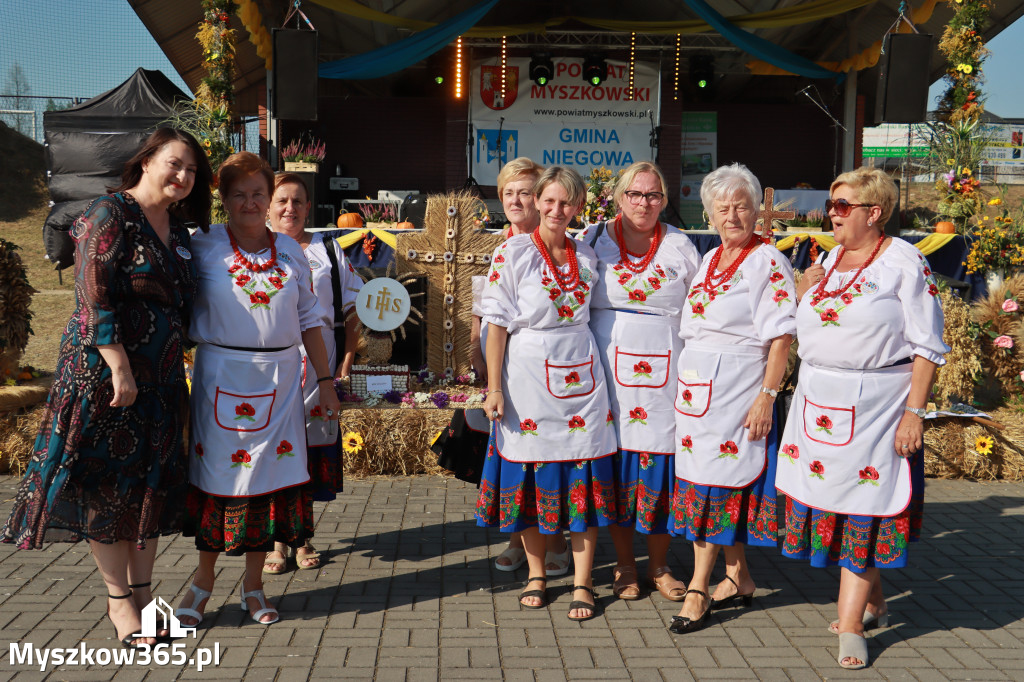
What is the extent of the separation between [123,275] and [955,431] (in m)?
5.12

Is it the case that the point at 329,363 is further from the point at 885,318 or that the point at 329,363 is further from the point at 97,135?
the point at 97,135

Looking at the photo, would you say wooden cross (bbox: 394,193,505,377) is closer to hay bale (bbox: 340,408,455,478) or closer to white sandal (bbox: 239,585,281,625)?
hay bale (bbox: 340,408,455,478)

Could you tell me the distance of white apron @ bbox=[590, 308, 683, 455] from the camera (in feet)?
11.2

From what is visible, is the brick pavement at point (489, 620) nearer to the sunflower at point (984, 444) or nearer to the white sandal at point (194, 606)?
the white sandal at point (194, 606)

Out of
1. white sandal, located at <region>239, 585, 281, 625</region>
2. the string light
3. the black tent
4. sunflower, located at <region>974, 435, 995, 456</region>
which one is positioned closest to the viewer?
white sandal, located at <region>239, 585, 281, 625</region>

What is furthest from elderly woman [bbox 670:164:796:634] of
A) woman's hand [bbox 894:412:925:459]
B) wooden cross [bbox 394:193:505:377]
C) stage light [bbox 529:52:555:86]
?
stage light [bbox 529:52:555:86]

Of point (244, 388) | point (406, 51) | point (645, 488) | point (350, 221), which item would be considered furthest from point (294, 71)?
point (645, 488)

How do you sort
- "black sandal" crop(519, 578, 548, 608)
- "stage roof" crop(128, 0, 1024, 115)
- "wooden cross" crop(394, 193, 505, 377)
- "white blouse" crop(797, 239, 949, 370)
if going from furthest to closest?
"stage roof" crop(128, 0, 1024, 115), "wooden cross" crop(394, 193, 505, 377), "black sandal" crop(519, 578, 548, 608), "white blouse" crop(797, 239, 949, 370)

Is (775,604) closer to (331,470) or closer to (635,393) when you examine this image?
(635,393)

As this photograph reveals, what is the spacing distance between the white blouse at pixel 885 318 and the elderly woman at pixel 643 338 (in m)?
0.61

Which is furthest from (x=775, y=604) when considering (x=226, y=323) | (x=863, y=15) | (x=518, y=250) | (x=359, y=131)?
(x=359, y=131)

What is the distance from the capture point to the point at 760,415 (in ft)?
10.5

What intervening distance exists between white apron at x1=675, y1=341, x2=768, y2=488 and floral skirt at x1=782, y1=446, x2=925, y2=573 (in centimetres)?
23

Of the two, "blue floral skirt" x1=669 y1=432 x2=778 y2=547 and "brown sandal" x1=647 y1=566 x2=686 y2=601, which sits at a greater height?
"blue floral skirt" x1=669 y1=432 x2=778 y2=547
